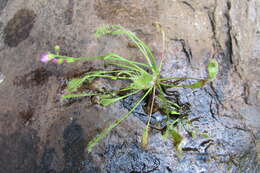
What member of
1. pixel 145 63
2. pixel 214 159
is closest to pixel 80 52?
pixel 145 63

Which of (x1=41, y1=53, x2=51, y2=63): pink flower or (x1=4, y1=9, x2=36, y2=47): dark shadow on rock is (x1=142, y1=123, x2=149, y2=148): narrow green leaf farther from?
(x1=4, y1=9, x2=36, y2=47): dark shadow on rock

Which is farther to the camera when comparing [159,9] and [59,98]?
[159,9]

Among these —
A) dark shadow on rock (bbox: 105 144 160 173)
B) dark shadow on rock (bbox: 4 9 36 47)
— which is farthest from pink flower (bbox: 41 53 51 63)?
dark shadow on rock (bbox: 105 144 160 173)

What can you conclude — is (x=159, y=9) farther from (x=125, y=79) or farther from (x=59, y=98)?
(x=59, y=98)

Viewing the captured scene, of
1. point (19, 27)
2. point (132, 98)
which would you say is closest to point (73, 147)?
point (132, 98)

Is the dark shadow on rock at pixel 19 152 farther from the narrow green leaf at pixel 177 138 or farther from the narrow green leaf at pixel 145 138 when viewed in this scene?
the narrow green leaf at pixel 177 138

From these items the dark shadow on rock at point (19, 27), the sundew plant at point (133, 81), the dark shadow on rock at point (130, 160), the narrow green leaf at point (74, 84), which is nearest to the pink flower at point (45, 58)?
the sundew plant at point (133, 81)

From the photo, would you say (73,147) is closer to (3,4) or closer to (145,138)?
(145,138)

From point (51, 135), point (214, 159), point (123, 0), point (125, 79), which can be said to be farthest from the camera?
point (123, 0)
